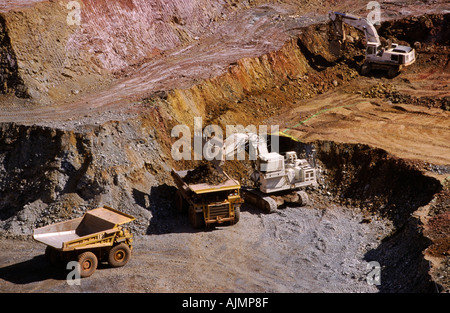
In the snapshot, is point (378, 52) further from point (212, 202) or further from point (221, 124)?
point (212, 202)

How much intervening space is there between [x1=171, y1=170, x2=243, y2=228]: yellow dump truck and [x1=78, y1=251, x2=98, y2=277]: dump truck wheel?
4.27m

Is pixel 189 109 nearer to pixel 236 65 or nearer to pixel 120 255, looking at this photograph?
pixel 236 65

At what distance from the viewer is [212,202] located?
71.7ft

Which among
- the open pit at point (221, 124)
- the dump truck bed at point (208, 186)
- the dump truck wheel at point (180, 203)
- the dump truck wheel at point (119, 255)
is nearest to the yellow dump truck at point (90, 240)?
the dump truck wheel at point (119, 255)

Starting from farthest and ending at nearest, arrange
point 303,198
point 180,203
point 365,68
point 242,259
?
point 365,68
point 303,198
point 180,203
point 242,259

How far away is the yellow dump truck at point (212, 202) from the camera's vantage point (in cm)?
2166

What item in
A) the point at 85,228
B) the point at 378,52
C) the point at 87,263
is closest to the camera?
the point at 87,263

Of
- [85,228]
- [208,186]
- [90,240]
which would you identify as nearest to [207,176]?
[208,186]

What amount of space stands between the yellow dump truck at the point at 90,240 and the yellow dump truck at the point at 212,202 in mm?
2697

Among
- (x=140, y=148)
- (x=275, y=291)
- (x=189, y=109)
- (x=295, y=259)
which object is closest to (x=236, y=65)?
(x=189, y=109)

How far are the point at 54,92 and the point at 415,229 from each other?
54.9ft

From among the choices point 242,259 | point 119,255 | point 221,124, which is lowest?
point 242,259

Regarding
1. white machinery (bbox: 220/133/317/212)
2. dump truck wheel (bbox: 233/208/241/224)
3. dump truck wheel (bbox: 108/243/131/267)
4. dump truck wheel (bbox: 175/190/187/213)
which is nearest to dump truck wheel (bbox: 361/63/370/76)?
white machinery (bbox: 220/133/317/212)

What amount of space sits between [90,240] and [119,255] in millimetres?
1163
